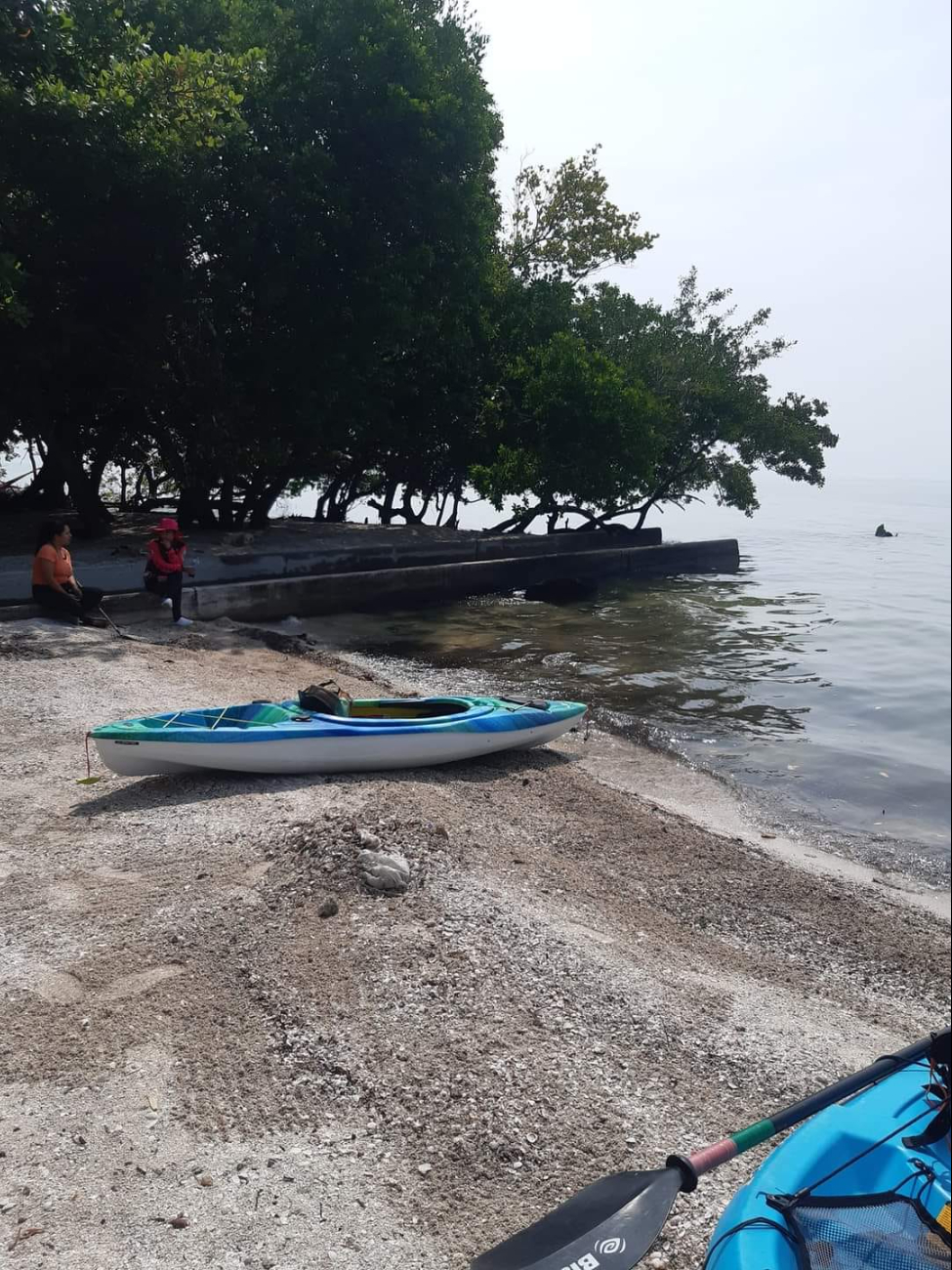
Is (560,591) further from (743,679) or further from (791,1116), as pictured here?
(791,1116)

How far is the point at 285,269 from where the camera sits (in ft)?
53.5

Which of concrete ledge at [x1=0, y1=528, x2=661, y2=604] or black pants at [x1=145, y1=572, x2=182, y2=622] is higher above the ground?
concrete ledge at [x1=0, y1=528, x2=661, y2=604]

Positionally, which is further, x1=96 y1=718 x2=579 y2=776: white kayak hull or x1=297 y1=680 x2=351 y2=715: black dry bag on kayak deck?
x1=297 y1=680 x2=351 y2=715: black dry bag on kayak deck

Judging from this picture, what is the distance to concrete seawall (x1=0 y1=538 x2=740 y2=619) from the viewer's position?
15.3 meters

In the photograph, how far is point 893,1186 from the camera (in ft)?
10.5

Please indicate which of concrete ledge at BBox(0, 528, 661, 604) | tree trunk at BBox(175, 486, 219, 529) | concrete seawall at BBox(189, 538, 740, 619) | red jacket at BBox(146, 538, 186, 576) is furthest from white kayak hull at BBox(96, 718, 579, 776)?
tree trunk at BBox(175, 486, 219, 529)

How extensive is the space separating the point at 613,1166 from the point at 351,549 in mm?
15831

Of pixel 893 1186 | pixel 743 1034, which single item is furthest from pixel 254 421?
pixel 893 1186

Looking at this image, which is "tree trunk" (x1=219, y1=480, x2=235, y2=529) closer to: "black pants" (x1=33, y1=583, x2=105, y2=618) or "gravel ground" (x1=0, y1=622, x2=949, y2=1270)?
"black pants" (x1=33, y1=583, x2=105, y2=618)

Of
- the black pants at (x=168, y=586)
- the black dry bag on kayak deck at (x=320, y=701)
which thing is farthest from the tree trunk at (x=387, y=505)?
the black dry bag on kayak deck at (x=320, y=701)

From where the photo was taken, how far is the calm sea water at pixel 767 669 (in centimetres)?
873

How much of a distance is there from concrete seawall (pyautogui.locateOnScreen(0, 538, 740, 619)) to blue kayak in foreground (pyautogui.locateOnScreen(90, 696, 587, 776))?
6.20 m

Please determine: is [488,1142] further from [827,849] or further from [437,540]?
[437,540]

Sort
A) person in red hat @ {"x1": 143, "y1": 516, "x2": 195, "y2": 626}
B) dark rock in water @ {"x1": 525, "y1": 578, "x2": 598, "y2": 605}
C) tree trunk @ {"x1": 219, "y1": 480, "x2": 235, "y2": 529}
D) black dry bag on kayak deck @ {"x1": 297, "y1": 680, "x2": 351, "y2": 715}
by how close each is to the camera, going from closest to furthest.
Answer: black dry bag on kayak deck @ {"x1": 297, "y1": 680, "x2": 351, "y2": 715}
person in red hat @ {"x1": 143, "y1": 516, "x2": 195, "y2": 626}
tree trunk @ {"x1": 219, "y1": 480, "x2": 235, "y2": 529}
dark rock in water @ {"x1": 525, "y1": 578, "x2": 598, "y2": 605}
